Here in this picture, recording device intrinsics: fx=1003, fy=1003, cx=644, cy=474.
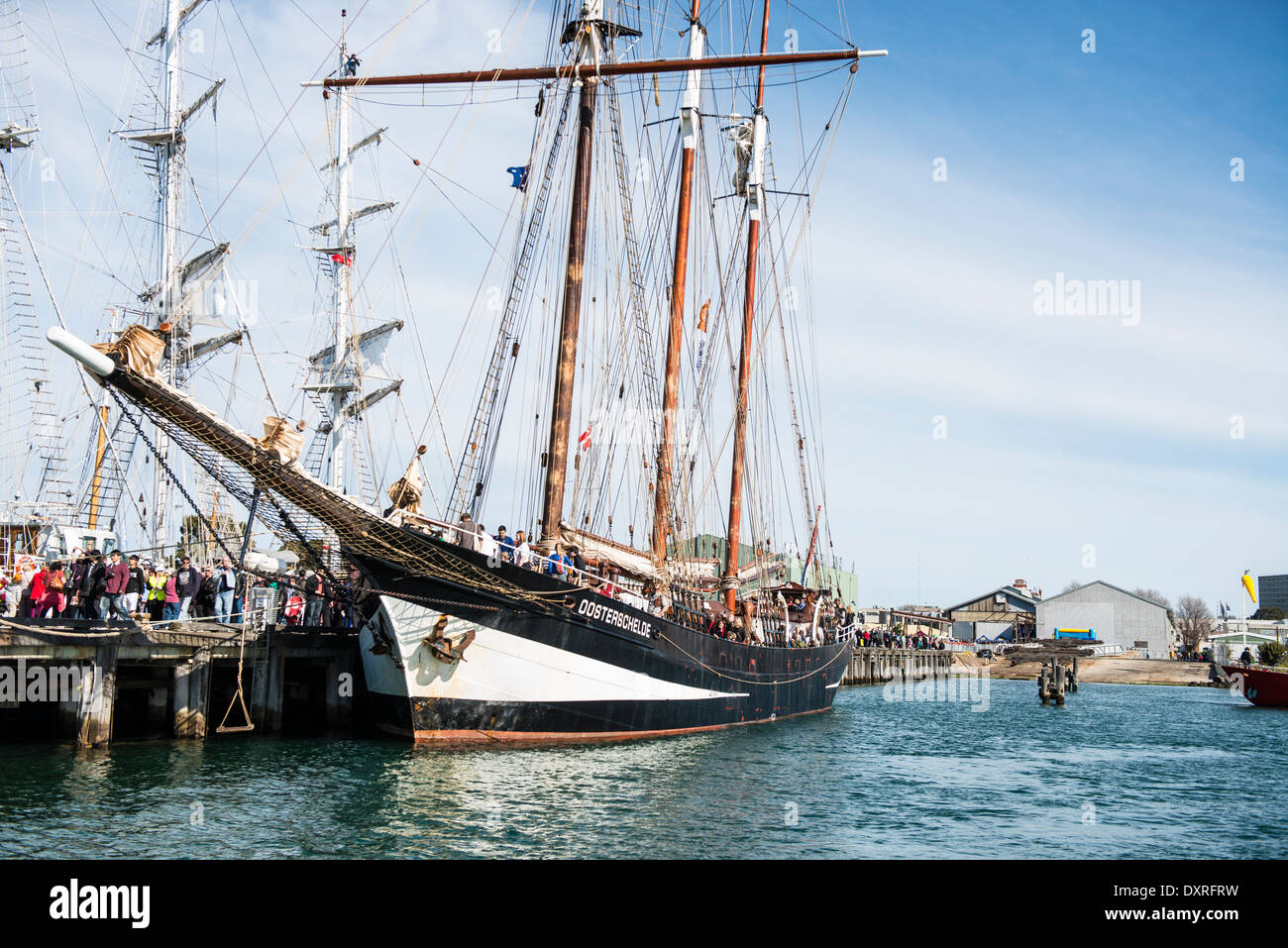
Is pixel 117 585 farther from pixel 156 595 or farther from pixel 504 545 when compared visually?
pixel 504 545

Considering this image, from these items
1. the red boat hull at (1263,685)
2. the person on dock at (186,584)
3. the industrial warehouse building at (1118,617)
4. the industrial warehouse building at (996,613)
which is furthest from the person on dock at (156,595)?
the industrial warehouse building at (996,613)

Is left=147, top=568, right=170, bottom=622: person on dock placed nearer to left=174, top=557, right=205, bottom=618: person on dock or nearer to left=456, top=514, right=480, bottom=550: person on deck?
left=174, top=557, right=205, bottom=618: person on dock

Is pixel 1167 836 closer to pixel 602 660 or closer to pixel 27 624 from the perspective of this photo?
pixel 602 660

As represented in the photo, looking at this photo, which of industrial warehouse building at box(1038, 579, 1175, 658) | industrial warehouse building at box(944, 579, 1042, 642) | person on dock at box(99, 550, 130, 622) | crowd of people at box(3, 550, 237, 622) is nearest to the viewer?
person on dock at box(99, 550, 130, 622)

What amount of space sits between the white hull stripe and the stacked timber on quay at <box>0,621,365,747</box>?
3000mm

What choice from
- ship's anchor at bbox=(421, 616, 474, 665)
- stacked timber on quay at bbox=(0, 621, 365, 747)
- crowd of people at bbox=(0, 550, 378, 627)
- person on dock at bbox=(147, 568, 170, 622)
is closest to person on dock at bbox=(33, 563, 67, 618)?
crowd of people at bbox=(0, 550, 378, 627)

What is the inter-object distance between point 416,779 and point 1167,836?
40.3 ft

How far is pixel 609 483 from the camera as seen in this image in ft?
109

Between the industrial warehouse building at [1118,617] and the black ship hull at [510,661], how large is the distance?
78071 millimetres

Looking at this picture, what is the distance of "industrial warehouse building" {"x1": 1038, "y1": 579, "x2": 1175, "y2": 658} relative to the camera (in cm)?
8988

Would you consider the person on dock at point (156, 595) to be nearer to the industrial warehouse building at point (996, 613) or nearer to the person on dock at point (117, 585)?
the person on dock at point (117, 585)
